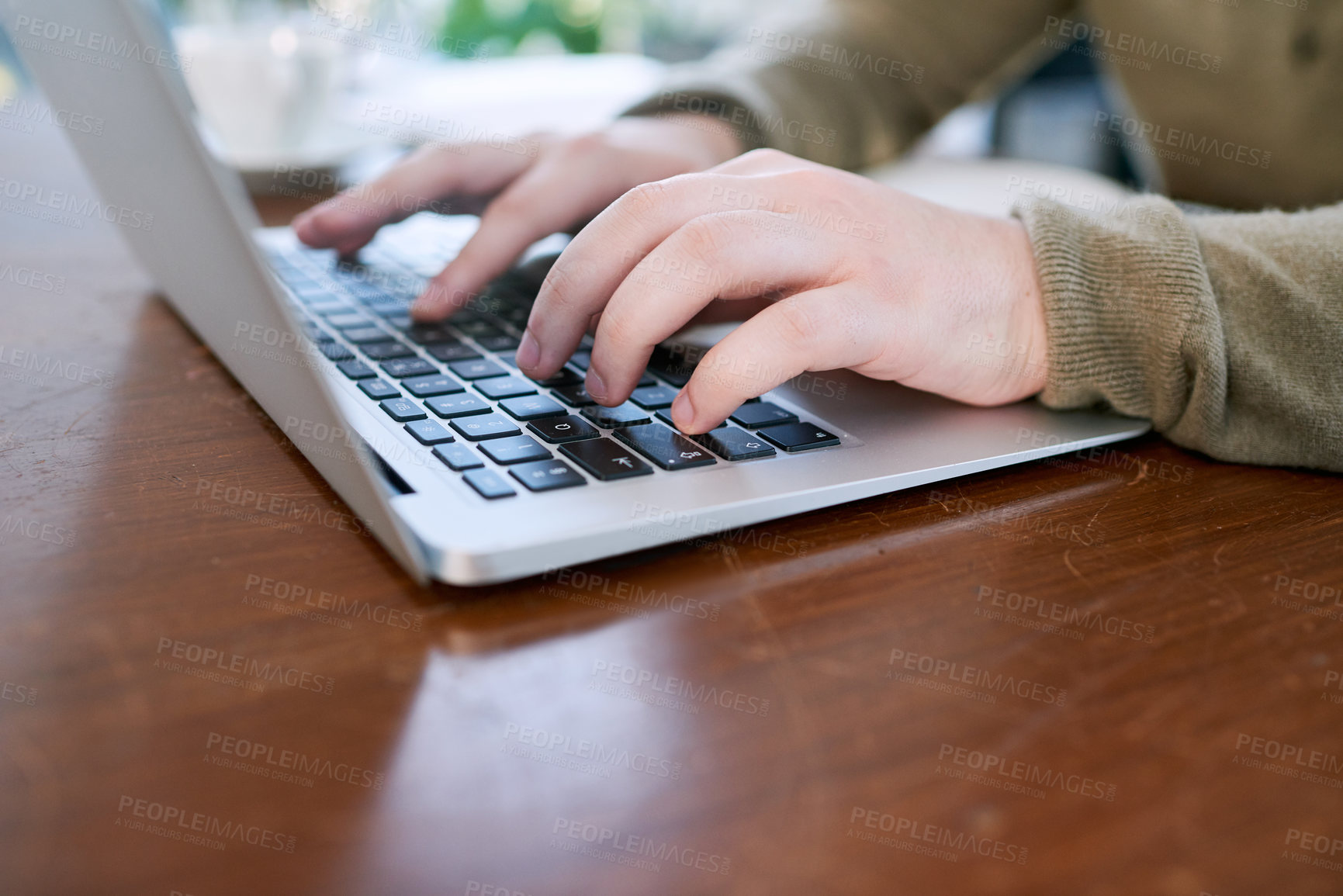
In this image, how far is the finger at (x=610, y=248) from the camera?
46cm

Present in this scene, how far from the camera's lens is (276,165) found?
104 cm

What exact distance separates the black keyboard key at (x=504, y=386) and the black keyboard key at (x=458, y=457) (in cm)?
7

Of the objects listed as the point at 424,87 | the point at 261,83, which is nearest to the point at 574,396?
the point at 261,83

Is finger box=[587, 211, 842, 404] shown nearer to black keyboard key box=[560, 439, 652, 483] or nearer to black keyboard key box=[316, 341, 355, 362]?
black keyboard key box=[560, 439, 652, 483]

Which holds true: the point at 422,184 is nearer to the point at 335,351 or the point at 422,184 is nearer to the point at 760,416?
the point at 335,351

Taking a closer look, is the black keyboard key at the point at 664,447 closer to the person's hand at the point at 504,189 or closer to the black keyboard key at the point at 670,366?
the black keyboard key at the point at 670,366

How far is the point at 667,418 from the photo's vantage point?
0.45m

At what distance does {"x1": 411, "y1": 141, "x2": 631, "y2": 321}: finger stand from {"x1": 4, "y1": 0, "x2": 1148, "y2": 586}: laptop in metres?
0.02

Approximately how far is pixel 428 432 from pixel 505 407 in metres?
0.05

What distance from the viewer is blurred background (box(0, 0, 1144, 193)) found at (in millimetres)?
1035

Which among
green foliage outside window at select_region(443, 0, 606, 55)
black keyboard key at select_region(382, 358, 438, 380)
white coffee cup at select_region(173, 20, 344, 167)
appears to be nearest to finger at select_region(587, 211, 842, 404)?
black keyboard key at select_region(382, 358, 438, 380)

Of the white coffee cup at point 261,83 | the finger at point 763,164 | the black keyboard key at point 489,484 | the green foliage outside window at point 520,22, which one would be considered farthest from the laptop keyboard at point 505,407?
the green foliage outside window at point 520,22

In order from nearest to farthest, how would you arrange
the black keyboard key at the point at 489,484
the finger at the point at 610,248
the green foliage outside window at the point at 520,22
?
the black keyboard key at the point at 489,484, the finger at the point at 610,248, the green foliage outside window at the point at 520,22

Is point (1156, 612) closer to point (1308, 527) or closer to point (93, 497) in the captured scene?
point (1308, 527)
